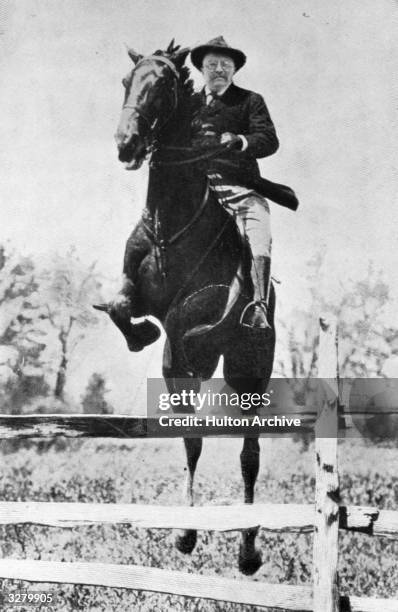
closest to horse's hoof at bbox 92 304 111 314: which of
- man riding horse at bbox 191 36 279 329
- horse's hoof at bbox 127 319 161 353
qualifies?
horse's hoof at bbox 127 319 161 353

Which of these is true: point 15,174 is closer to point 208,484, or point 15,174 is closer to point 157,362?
point 157,362

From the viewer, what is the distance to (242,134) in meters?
5.68

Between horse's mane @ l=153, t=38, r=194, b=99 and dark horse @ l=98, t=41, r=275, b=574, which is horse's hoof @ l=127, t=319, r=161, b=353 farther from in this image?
horse's mane @ l=153, t=38, r=194, b=99

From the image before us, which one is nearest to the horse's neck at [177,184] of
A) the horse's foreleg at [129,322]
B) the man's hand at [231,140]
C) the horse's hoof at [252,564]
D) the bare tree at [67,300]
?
the man's hand at [231,140]

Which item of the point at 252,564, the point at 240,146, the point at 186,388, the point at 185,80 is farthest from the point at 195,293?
the point at 252,564

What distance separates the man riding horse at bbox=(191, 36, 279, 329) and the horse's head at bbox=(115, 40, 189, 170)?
183 millimetres

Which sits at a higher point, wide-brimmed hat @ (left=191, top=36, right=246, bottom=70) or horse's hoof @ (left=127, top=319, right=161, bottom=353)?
wide-brimmed hat @ (left=191, top=36, right=246, bottom=70)

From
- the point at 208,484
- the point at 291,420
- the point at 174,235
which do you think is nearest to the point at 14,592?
the point at 208,484

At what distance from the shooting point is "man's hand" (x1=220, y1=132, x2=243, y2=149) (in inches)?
222

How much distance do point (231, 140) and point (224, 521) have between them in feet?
8.30

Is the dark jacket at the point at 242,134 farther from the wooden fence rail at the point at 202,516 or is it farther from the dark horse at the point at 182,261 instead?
the wooden fence rail at the point at 202,516

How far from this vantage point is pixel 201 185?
5691mm

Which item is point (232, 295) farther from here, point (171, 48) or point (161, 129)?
point (171, 48)

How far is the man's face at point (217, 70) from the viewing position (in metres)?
5.74
